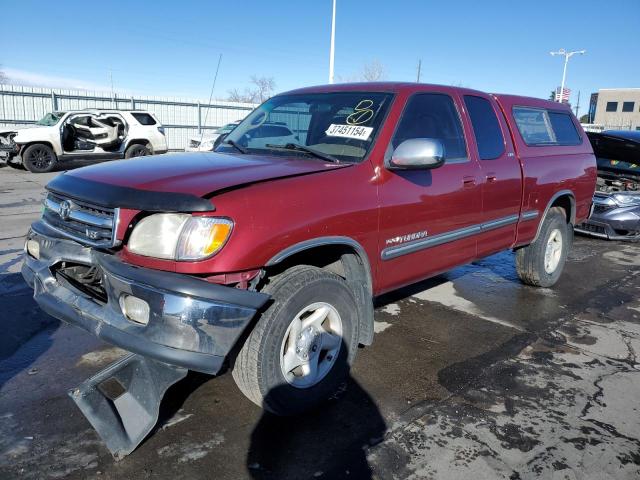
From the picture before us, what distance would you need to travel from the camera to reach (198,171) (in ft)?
9.35

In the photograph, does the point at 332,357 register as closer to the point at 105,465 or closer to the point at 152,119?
the point at 105,465

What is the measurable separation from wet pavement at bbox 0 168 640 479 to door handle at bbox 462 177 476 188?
1.26 m

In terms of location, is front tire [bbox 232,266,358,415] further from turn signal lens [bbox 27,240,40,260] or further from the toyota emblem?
turn signal lens [bbox 27,240,40,260]

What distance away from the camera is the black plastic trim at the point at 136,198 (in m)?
2.41

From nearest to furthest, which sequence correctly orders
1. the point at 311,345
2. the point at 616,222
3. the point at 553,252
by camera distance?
1. the point at 311,345
2. the point at 553,252
3. the point at 616,222

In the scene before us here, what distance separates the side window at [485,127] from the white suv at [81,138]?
13.4 meters

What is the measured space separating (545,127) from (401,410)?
3.60 metres

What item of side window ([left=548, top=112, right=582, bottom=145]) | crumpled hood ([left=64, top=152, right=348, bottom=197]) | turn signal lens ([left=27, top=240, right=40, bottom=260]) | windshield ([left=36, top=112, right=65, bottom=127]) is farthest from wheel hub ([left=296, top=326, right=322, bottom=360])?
windshield ([left=36, top=112, right=65, bottom=127])

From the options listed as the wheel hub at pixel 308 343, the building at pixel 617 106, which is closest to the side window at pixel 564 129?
the wheel hub at pixel 308 343

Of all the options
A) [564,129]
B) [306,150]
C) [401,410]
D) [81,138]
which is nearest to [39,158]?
[81,138]

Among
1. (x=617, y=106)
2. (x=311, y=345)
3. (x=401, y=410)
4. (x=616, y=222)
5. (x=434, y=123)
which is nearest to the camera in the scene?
(x=311, y=345)

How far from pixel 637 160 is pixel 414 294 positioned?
5.92m

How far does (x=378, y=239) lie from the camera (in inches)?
127

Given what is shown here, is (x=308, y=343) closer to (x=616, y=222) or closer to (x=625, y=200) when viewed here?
(x=616, y=222)
